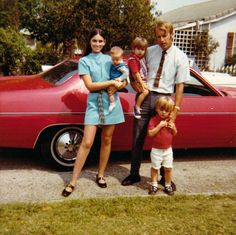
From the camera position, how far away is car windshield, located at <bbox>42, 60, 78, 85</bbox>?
4.93 meters

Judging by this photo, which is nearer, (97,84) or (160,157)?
(97,84)

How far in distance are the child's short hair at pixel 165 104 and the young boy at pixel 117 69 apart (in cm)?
45

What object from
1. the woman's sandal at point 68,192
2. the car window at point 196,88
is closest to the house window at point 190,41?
the car window at point 196,88

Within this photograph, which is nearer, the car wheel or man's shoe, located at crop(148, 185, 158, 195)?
man's shoe, located at crop(148, 185, 158, 195)

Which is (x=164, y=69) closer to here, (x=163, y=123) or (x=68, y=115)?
(x=163, y=123)

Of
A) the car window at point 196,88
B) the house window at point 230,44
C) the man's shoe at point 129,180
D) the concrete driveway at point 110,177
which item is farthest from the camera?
the house window at point 230,44

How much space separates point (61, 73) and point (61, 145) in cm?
104

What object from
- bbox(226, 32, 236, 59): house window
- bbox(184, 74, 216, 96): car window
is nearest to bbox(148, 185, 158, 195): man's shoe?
bbox(184, 74, 216, 96): car window

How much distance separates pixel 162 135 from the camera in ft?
13.7

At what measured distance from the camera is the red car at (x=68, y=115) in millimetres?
4551

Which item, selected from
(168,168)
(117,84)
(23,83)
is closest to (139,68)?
(117,84)

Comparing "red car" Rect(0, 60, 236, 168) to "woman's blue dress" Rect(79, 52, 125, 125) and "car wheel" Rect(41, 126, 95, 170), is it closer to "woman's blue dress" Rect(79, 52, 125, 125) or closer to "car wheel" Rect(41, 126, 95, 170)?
"car wheel" Rect(41, 126, 95, 170)

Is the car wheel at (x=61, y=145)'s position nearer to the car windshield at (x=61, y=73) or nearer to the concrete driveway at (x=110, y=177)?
the concrete driveway at (x=110, y=177)

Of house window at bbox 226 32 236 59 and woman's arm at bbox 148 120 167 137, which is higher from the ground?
house window at bbox 226 32 236 59
